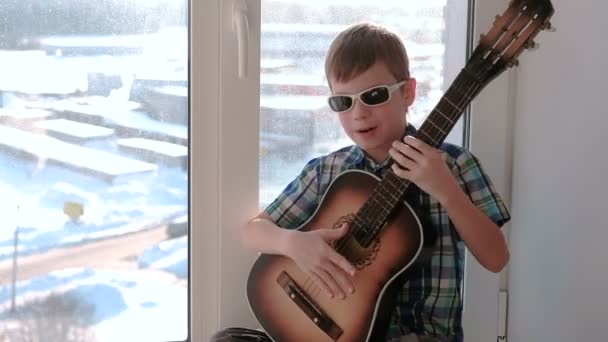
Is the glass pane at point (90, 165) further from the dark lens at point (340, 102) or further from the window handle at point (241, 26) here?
the dark lens at point (340, 102)

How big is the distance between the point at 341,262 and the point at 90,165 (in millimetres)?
599

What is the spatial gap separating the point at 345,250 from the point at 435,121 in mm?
280

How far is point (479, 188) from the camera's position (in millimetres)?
1468

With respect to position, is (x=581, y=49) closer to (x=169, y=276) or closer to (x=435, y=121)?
(x=435, y=121)

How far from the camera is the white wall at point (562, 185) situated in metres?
1.42

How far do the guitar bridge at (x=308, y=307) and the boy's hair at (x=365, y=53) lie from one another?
39cm

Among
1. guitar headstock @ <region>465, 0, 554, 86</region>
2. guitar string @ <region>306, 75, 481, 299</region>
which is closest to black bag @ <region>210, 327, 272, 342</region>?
guitar string @ <region>306, 75, 481, 299</region>

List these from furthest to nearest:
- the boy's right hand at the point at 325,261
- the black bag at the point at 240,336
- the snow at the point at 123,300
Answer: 1. the snow at the point at 123,300
2. the black bag at the point at 240,336
3. the boy's right hand at the point at 325,261

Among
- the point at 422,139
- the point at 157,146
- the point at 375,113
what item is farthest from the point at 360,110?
the point at 157,146

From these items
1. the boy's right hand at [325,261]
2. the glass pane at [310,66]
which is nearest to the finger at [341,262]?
the boy's right hand at [325,261]

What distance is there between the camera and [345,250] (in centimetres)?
143

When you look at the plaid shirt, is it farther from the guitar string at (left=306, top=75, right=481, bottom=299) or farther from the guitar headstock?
the guitar headstock

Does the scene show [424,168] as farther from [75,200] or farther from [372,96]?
[75,200]

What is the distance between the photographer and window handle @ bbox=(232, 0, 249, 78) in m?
1.62
